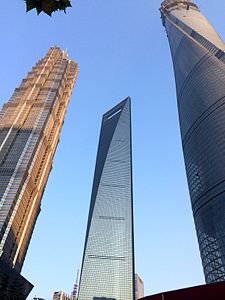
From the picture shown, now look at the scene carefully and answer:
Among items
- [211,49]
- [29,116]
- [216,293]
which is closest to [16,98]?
[29,116]

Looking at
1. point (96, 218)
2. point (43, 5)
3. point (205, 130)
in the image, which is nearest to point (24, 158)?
point (96, 218)

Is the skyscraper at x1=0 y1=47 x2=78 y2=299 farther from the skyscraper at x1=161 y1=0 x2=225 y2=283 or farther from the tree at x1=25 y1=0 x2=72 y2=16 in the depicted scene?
the tree at x1=25 y1=0 x2=72 y2=16

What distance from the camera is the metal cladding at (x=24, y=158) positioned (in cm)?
12900

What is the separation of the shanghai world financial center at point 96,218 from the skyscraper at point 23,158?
1.36ft

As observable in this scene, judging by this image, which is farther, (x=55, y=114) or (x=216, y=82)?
(x=55, y=114)

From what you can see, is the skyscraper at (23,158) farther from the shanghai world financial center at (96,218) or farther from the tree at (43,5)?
the tree at (43,5)

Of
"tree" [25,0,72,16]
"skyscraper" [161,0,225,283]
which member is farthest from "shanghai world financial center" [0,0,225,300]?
"tree" [25,0,72,16]

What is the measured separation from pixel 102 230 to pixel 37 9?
198639 millimetres

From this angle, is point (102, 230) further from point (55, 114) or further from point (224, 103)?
point (224, 103)

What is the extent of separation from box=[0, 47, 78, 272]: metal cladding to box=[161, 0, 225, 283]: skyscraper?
2906 inches

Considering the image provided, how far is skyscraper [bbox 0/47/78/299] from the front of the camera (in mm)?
128000

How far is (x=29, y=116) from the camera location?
→ 175000 millimetres

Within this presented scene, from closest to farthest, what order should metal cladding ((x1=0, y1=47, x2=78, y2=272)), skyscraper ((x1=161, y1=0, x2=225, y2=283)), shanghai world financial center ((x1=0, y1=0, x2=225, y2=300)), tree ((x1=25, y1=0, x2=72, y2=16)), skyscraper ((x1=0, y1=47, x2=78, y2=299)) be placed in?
tree ((x1=25, y1=0, x2=72, y2=16)), skyscraper ((x1=161, y1=0, x2=225, y2=283)), shanghai world financial center ((x1=0, y1=0, x2=225, y2=300)), skyscraper ((x1=0, y1=47, x2=78, y2=299)), metal cladding ((x1=0, y1=47, x2=78, y2=272))

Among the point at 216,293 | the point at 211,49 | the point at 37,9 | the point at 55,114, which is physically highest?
the point at 55,114
